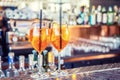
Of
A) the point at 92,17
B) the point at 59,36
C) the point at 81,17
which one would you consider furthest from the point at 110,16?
the point at 59,36

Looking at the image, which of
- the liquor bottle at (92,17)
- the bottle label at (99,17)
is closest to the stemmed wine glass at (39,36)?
the liquor bottle at (92,17)

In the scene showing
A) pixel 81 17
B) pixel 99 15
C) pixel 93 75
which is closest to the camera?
pixel 93 75

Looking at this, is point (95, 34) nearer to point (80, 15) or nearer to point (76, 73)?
point (80, 15)

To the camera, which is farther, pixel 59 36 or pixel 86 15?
pixel 86 15

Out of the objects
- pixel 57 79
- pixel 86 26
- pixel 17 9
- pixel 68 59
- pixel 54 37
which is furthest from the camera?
pixel 86 26

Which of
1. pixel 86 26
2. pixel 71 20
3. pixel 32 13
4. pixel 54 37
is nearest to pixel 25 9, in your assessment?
pixel 32 13

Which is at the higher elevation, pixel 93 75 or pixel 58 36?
pixel 58 36

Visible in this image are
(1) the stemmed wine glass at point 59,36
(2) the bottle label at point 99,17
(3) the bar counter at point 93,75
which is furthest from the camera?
(2) the bottle label at point 99,17

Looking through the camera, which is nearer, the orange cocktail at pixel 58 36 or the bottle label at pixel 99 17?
the orange cocktail at pixel 58 36

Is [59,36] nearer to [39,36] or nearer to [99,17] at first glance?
[39,36]

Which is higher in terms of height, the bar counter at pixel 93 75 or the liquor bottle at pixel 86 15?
the liquor bottle at pixel 86 15

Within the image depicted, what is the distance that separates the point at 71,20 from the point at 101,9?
43 centimetres

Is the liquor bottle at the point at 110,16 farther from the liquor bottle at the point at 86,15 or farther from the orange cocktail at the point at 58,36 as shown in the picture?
the orange cocktail at the point at 58,36

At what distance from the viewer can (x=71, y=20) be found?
10.1 feet
